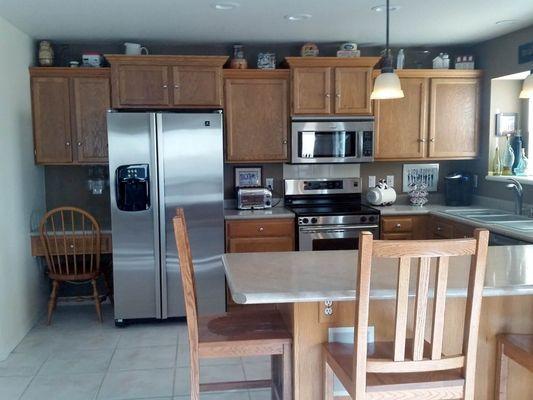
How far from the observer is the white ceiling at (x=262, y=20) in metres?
3.40

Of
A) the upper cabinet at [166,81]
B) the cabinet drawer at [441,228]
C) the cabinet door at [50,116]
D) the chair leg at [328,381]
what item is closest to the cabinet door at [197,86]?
the upper cabinet at [166,81]

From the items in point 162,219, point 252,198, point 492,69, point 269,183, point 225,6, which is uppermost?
point 225,6

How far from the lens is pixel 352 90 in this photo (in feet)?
14.8

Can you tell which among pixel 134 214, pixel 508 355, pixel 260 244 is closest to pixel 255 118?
pixel 260 244

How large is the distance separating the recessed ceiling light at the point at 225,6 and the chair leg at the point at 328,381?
7.94 feet

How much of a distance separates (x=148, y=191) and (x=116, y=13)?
1.32m

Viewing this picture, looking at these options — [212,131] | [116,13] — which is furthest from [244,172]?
[116,13]

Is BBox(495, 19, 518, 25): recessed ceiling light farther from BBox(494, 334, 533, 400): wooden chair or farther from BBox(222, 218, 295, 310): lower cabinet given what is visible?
BBox(494, 334, 533, 400): wooden chair

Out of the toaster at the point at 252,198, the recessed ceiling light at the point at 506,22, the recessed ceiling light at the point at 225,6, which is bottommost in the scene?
the toaster at the point at 252,198

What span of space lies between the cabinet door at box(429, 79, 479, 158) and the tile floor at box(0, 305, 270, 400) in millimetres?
2638

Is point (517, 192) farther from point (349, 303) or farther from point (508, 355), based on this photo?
point (349, 303)

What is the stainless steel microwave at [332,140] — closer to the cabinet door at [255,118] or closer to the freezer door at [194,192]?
the cabinet door at [255,118]

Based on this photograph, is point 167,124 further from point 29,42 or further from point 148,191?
point 29,42

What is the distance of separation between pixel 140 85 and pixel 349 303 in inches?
114
